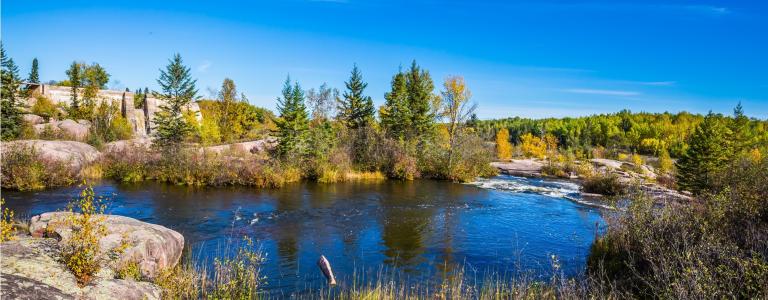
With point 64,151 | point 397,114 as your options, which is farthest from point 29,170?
point 397,114

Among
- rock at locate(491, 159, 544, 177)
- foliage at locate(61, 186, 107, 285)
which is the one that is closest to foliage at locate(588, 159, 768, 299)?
foliage at locate(61, 186, 107, 285)

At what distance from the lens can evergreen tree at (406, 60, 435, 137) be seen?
46625mm

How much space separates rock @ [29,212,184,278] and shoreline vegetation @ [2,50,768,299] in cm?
91

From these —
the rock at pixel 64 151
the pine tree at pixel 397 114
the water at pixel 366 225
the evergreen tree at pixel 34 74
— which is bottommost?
the water at pixel 366 225

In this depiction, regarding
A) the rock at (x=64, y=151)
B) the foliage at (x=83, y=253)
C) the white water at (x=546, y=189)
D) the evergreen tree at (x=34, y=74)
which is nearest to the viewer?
the foliage at (x=83, y=253)

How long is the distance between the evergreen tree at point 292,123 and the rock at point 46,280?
84.6 feet

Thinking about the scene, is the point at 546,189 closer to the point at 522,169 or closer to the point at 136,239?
the point at 522,169

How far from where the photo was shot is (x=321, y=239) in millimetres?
15844

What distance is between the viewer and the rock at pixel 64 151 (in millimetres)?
24830

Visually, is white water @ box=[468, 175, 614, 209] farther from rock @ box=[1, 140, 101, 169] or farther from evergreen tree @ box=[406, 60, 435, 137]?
rock @ box=[1, 140, 101, 169]

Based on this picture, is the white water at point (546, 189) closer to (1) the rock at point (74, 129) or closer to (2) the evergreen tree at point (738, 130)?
(2) the evergreen tree at point (738, 130)

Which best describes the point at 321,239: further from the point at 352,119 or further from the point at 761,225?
the point at 352,119

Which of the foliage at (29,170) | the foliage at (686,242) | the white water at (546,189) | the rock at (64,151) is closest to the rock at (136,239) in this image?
the foliage at (686,242)

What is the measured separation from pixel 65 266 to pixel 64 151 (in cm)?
2686
